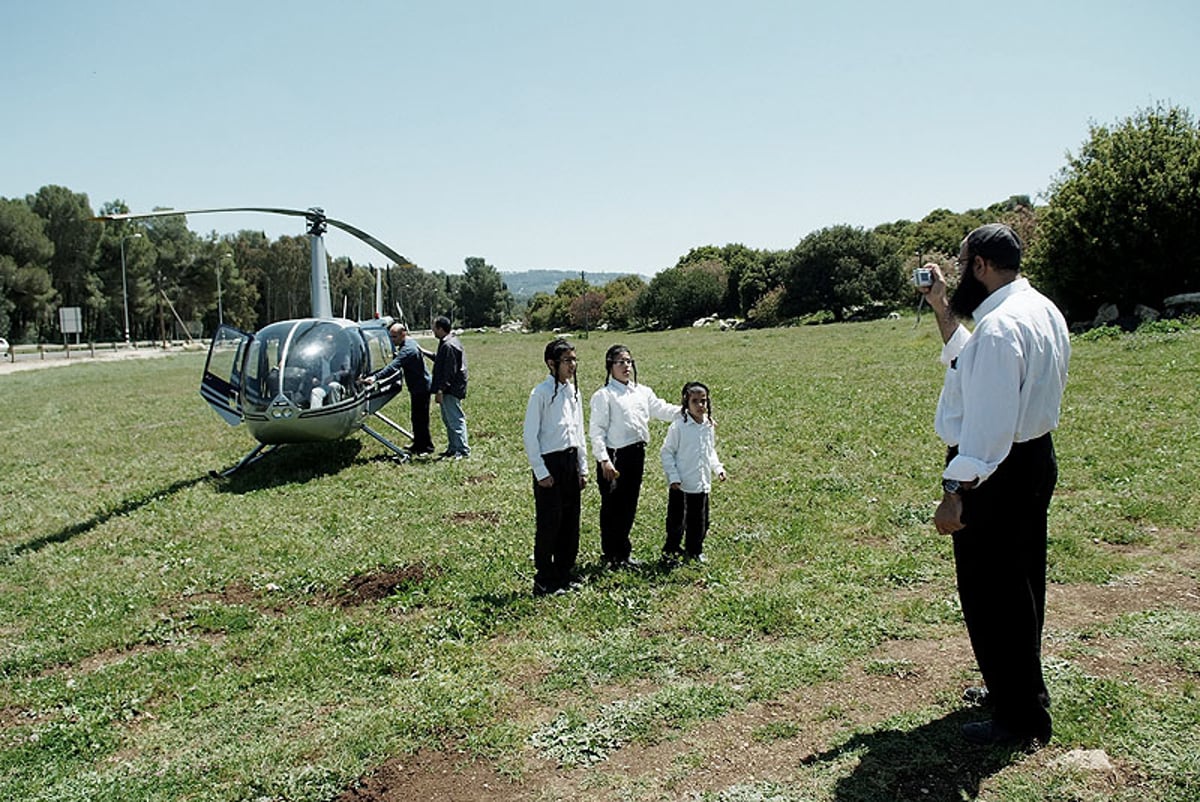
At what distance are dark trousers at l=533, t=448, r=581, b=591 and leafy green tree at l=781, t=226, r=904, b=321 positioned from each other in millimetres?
47848

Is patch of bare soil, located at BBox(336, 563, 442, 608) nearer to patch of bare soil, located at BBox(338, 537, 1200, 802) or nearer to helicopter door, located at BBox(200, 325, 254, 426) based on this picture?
patch of bare soil, located at BBox(338, 537, 1200, 802)

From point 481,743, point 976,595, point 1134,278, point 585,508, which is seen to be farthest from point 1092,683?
point 1134,278

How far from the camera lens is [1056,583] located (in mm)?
6203

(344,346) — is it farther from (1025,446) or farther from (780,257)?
(780,257)

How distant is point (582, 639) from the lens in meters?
5.92

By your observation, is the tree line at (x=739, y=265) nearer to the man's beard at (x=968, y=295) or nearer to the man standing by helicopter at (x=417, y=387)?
the man standing by helicopter at (x=417, y=387)

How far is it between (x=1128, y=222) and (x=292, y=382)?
76.6 feet

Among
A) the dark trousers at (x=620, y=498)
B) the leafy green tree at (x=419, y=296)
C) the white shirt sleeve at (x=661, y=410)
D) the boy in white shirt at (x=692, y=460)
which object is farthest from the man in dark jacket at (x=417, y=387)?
the leafy green tree at (x=419, y=296)

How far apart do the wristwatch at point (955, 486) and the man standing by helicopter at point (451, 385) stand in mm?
9773

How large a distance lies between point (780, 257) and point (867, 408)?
50.6 m

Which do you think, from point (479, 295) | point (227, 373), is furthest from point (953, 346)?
point (479, 295)

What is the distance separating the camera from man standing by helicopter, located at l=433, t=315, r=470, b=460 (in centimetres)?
1279

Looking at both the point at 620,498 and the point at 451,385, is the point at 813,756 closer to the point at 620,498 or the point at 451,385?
the point at 620,498

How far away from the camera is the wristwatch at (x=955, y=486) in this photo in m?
3.59
